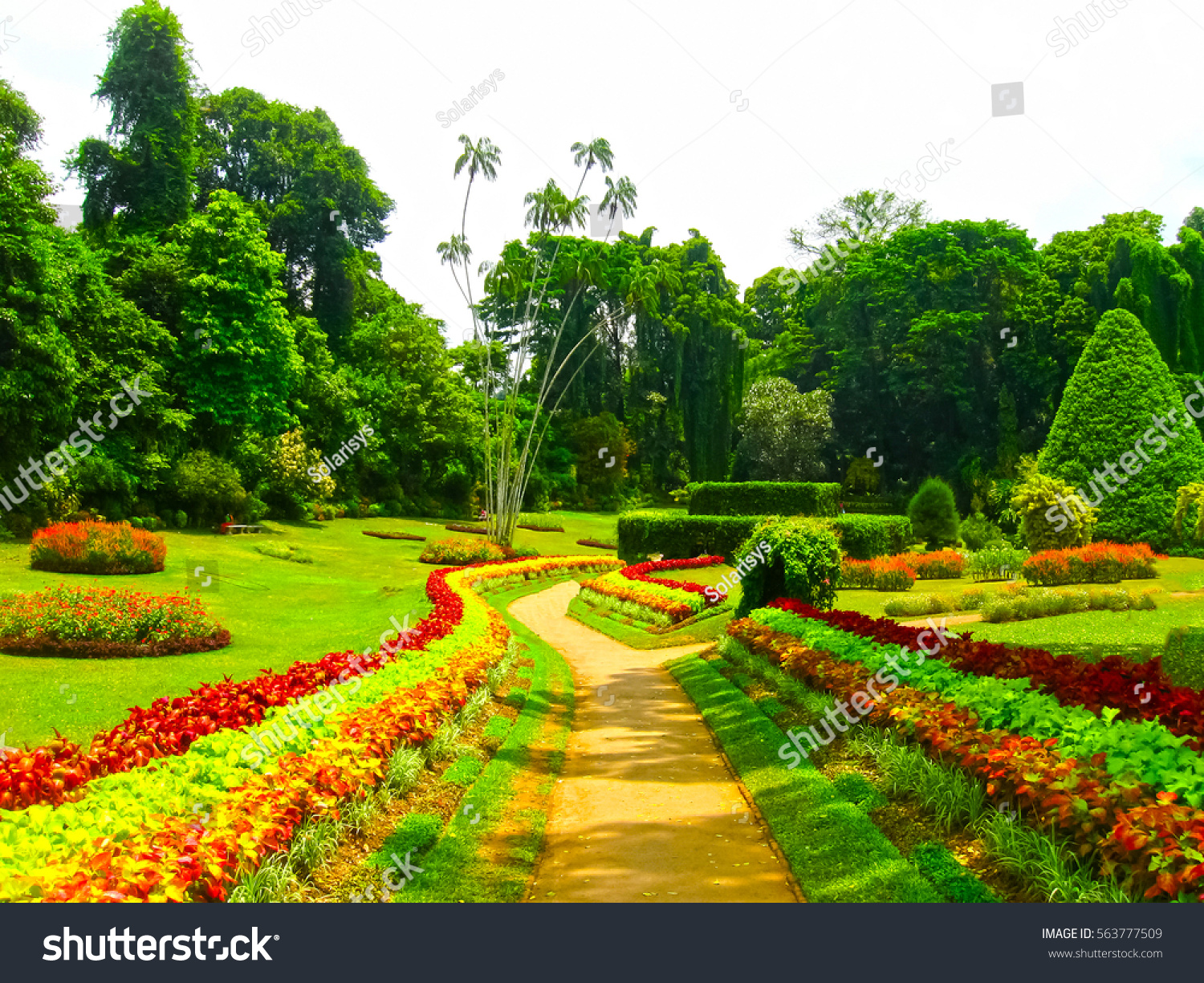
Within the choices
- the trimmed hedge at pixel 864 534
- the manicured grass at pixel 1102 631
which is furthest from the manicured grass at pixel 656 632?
the trimmed hedge at pixel 864 534

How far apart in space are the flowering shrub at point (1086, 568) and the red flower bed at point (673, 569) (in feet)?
22.1

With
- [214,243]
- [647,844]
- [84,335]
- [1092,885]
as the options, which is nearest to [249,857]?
[647,844]

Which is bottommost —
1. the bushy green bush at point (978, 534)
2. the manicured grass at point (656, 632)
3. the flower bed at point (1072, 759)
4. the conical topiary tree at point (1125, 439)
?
the manicured grass at point (656, 632)

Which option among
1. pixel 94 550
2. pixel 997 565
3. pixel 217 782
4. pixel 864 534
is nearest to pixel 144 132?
pixel 94 550

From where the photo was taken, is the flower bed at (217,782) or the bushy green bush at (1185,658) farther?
the bushy green bush at (1185,658)

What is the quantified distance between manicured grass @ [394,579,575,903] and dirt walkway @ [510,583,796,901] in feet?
0.42

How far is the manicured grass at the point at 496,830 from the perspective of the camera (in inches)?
182

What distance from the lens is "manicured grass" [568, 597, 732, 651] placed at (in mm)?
14961

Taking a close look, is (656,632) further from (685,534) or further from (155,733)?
(685,534)

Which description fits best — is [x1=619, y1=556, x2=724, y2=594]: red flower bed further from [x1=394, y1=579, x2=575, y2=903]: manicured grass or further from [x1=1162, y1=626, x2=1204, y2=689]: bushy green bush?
[x1=394, y1=579, x2=575, y2=903]: manicured grass

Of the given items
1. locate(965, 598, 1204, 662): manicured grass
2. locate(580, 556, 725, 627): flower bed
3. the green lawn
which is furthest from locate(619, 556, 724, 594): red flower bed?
locate(965, 598, 1204, 662): manicured grass

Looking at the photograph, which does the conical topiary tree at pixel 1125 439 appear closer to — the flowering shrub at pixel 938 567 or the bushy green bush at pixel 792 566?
the flowering shrub at pixel 938 567

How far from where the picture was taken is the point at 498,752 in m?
7.46
